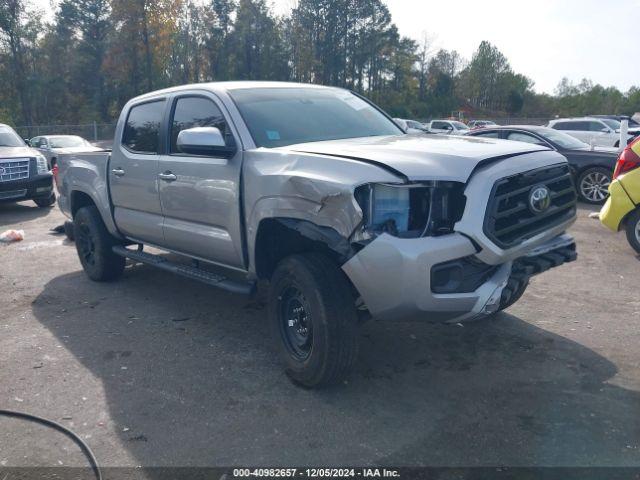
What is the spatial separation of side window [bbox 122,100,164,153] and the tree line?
4194 cm

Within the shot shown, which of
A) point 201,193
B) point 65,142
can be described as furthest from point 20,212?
point 201,193

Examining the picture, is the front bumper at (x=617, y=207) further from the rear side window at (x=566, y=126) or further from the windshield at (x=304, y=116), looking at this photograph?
the rear side window at (x=566, y=126)

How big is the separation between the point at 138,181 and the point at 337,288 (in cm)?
273

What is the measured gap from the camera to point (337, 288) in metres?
3.67

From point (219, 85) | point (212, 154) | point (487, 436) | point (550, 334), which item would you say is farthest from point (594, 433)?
point (219, 85)

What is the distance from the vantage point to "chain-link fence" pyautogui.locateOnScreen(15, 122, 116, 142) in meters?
34.8

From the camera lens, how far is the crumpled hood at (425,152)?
340 centimetres

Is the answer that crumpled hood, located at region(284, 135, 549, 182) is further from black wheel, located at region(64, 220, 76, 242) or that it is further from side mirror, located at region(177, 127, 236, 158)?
black wheel, located at region(64, 220, 76, 242)

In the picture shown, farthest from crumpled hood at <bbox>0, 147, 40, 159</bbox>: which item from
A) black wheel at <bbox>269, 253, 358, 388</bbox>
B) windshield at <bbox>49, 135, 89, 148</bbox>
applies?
black wheel at <bbox>269, 253, 358, 388</bbox>

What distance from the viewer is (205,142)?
4.22m

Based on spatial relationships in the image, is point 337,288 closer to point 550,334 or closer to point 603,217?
point 550,334

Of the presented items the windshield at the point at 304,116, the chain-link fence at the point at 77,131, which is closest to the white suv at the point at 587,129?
the windshield at the point at 304,116

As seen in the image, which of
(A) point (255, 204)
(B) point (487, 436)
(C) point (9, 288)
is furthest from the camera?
(C) point (9, 288)

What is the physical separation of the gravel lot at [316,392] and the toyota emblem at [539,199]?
1.15m
